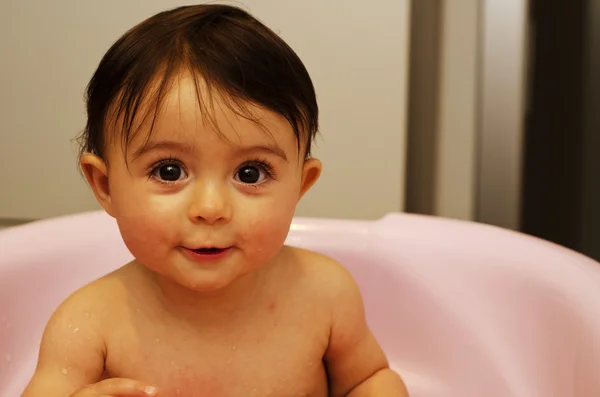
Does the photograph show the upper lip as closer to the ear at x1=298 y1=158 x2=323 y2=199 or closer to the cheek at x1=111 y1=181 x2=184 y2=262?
A: the cheek at x1=111 y1=181 x2=184 y2=262

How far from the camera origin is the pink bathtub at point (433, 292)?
2.35 feet

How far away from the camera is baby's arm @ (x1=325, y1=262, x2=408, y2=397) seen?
2.24 ft

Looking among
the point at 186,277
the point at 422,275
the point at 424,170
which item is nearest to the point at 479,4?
the point at 424,170

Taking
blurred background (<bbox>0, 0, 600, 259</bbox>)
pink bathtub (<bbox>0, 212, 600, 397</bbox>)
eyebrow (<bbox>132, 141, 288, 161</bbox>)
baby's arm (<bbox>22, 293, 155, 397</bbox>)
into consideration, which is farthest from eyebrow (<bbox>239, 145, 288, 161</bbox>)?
blurred background (<bbox>0, 0, 600, 259</bbox>)

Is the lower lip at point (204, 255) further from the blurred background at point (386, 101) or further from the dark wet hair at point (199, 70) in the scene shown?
the blurred background at point (386, 101)

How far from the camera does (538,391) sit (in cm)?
72

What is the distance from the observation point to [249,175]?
21.1 inches

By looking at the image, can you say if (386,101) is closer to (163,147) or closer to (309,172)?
(309,172)

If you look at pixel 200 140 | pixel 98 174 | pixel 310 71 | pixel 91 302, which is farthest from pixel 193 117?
pixel 310 71

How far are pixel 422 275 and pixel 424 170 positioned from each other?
0.50 m

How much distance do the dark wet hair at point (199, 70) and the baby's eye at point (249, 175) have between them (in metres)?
0.04

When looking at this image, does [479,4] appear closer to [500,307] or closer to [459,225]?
[459,225]

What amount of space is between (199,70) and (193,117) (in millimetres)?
38

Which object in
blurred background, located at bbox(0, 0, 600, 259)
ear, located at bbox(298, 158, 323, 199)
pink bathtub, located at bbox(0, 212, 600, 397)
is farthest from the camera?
blurred background, located at bbox(0, 0, 600, 259)
